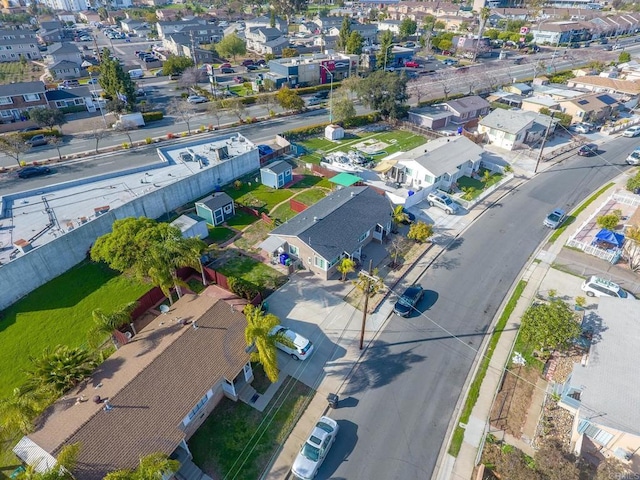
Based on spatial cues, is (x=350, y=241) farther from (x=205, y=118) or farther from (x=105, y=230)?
(x=205, y=118)

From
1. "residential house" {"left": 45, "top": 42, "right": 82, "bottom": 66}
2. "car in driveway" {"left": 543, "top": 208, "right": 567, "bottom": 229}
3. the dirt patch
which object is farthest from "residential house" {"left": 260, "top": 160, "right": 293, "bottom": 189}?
"residential house" {"left": 45, "top": 42, "right": 82, "bottom": 66}

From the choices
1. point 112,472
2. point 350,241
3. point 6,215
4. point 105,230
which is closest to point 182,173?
point 105,230

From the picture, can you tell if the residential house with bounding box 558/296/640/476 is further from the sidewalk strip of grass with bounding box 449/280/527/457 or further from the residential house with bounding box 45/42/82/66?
the residential house with bounding box 45/42/82/66

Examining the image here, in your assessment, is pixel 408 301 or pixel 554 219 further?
pixel 554 219

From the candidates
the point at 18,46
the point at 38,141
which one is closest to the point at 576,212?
the point at 38,141

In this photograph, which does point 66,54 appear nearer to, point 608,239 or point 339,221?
point 339,221
